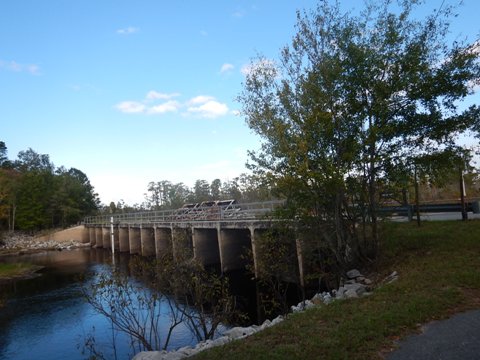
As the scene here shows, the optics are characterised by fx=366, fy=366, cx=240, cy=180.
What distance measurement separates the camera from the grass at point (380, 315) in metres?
6.32

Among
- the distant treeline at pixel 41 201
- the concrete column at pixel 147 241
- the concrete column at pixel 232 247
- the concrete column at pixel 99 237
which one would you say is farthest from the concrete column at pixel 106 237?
the concrete column at pixel 232 247

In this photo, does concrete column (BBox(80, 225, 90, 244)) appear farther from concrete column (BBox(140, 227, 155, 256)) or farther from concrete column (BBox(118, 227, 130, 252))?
concrete column (BBox(140, 227, 155, 256))

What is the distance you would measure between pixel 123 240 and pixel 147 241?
31.9 feet

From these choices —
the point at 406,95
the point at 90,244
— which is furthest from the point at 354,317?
the point at 90,244

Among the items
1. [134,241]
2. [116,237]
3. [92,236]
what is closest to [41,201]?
[92,236]

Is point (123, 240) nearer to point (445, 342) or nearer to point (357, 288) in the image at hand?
point (357, 288)

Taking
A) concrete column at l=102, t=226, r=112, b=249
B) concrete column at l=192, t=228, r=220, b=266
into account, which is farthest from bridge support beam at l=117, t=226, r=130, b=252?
concrete column at l=192, t=228, r=220, b=266

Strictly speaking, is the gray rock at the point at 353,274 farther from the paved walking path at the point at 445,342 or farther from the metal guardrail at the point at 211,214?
the paved walking path at the point at 445,342

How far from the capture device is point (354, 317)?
7.49 m

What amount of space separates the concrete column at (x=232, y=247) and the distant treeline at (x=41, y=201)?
50073mm

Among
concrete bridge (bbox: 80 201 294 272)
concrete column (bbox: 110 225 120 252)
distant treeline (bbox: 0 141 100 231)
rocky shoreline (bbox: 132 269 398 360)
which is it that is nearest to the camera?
rocky shoreline (bbox: 132 269 398 360)

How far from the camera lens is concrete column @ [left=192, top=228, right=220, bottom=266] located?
31562mm

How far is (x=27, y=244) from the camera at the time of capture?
205ft

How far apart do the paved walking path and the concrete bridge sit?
26.0ft
